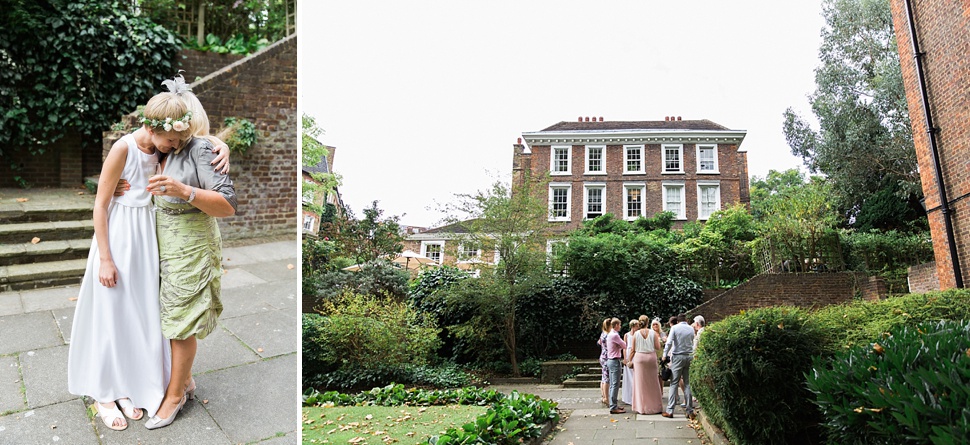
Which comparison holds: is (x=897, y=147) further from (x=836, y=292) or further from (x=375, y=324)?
(x=375, y=324)

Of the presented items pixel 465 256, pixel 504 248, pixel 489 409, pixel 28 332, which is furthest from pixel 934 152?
pixel 28 332

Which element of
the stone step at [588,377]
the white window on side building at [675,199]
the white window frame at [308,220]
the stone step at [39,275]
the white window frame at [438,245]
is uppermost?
the white window on side building at [675,199]

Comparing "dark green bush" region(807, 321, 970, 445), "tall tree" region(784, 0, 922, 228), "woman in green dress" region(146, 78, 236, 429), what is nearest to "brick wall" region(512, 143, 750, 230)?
"tall tree" region(784, 0, 922, 228)

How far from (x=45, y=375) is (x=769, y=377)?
13.2 ft

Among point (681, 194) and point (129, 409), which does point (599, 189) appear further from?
point (129, 409)

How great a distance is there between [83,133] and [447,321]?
5.97m

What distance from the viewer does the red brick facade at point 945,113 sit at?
18.9 feet

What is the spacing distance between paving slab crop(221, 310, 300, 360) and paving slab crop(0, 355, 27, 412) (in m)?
1.22

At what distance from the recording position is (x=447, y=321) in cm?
1082

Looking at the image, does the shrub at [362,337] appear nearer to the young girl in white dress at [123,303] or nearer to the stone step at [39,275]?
the stone step at [39,275]

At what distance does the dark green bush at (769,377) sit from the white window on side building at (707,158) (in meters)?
14.7

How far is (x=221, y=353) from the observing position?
4.03 metres

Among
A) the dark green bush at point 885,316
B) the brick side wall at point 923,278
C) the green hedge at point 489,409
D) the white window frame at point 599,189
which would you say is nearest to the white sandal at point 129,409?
the green hedge at point 489,409

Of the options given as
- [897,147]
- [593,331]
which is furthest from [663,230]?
[897,147]
